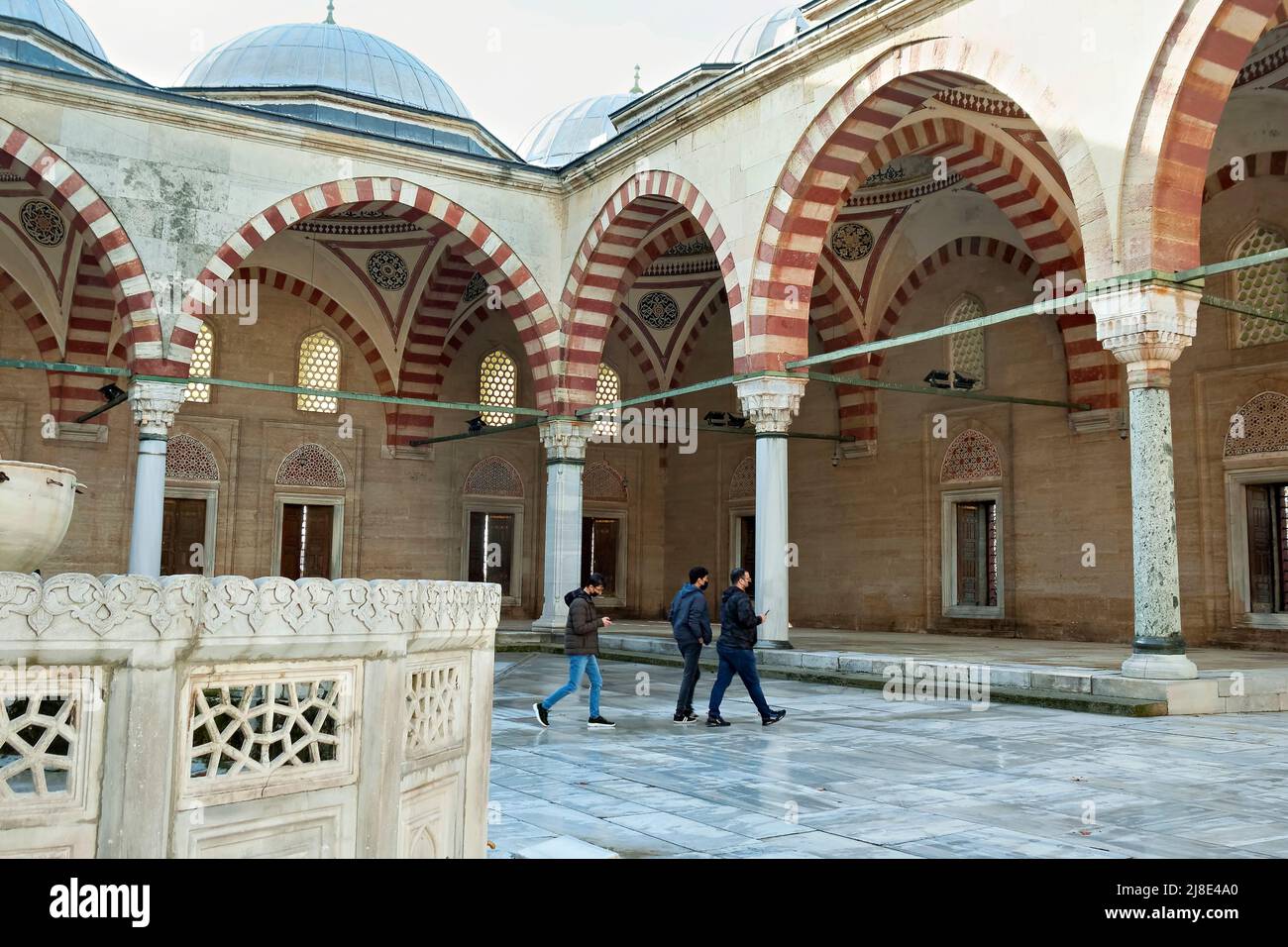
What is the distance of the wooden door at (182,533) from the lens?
13.6 metres

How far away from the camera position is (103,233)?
9609 millimetres

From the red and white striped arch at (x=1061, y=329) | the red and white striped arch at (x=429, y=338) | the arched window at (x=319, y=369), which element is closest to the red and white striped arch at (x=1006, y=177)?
the red and white striped arch at (x=1061, y=329)

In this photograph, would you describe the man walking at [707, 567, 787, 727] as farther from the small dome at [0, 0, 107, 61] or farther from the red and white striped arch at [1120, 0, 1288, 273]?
the small dome at [0, 0, 107, 61]

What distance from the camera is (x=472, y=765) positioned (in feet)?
8.86

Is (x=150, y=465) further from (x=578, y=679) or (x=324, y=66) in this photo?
(x=324, y=66)

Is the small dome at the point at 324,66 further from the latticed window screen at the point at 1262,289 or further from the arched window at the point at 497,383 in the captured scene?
the latticed window screen at the point at 1262,289

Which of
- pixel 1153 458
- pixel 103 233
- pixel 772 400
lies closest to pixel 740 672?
pixel 1153 458

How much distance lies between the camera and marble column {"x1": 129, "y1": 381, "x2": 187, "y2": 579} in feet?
31.8

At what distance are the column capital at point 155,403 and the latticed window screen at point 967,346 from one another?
27.4 feet

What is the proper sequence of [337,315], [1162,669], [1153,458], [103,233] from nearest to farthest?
[1162,669] < [1153,458] < [103,233] < [337,315]

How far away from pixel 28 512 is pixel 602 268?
892 centimetres

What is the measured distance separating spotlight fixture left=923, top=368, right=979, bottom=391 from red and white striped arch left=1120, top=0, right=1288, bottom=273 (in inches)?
197

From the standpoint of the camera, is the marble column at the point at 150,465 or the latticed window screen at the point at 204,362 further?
the latticed window screen at the point at 204,362
